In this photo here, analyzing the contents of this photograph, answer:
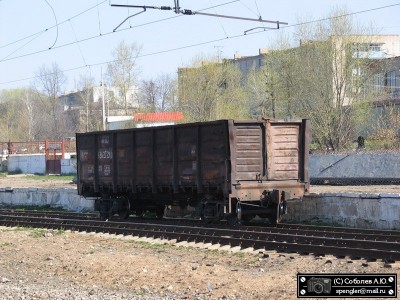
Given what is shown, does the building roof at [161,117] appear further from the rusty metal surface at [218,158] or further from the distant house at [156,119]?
the rusty metal surface at [218,158]

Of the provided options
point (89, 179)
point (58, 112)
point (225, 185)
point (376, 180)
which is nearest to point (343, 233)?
point (225, 185)

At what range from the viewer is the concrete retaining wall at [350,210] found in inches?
713

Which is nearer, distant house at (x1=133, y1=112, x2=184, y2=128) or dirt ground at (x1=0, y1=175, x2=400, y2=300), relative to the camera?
dirt ground at (x1=0, y1=175, x2=400, y2=300)

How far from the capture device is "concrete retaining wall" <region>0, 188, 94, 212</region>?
93.6 ft

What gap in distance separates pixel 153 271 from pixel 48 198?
19.8m

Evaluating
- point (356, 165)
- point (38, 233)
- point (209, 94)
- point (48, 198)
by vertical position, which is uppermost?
point (209, 94)

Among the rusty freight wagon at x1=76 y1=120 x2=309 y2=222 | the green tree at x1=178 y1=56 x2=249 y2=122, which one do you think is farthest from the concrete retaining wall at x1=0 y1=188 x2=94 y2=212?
the green tree at x1=178 y1=56 x2=249 y2=122

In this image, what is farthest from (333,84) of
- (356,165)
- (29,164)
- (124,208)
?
(29,164)

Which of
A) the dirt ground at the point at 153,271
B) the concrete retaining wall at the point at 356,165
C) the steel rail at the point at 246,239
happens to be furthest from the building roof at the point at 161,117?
the dirt ground at the point at 153,271

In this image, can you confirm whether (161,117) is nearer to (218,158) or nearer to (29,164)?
(29,164)

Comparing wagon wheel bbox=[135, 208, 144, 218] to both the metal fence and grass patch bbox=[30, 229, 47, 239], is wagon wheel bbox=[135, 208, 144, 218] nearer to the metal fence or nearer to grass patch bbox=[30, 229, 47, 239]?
grass patch bbox=[30, 229, 47, 239]

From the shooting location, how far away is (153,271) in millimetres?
11664

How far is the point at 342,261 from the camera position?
1237 cm

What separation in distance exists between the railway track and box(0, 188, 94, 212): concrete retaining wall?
604 cm
